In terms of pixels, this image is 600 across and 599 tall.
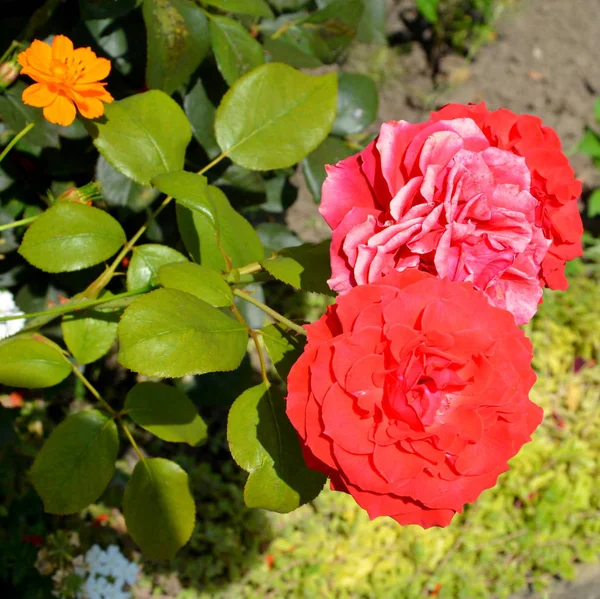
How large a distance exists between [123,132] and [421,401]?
1.73 feet

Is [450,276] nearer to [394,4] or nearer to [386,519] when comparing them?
[386,519]

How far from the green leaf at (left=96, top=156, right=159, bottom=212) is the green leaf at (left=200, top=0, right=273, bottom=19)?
1.09ft

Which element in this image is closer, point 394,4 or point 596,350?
point 596,350

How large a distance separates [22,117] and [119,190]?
7.6 inches

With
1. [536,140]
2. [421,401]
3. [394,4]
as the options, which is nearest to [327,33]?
[536,140]

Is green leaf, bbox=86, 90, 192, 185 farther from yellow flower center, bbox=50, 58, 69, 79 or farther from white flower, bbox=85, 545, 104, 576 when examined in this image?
white flower, bbox=85, 545, 104, 576

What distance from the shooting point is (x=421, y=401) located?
1.99 feet

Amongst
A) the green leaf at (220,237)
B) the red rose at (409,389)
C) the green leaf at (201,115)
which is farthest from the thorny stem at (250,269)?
the green leaf at (201,115)

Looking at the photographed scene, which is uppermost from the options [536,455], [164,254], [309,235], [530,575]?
[164,254]

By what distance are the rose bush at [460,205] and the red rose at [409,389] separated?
0.04 meters

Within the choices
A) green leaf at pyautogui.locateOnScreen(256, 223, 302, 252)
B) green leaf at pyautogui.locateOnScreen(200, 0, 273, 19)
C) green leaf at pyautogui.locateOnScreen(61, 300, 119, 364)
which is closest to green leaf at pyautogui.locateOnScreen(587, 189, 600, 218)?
green leaf at pyautogui.locateOnScreen(256, 223, 302, 252)

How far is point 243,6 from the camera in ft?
3.23

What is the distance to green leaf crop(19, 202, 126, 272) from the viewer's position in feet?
2.63

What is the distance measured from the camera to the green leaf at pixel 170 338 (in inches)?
25.0
